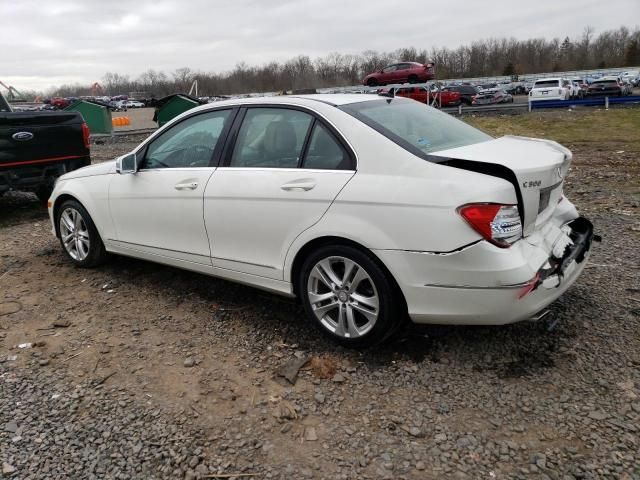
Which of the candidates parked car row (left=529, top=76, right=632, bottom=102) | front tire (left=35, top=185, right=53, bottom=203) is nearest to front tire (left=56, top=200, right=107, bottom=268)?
front tire (left=35, top=185, right=53, bottom=203)

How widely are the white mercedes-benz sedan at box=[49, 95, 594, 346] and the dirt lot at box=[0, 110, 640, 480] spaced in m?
0.36

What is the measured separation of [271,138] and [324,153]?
1.60ft

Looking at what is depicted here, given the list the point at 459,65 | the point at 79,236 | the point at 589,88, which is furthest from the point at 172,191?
the point at 459,65

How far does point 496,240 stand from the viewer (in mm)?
2826

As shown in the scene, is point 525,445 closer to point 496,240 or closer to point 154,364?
point 496,240

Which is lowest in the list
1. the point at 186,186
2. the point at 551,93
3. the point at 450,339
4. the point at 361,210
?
the point at 450,339

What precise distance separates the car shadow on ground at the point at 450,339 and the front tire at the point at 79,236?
1261 mm

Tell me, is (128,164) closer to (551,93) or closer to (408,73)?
(408,73)

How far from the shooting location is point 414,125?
11.8ft

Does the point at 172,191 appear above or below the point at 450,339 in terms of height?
above

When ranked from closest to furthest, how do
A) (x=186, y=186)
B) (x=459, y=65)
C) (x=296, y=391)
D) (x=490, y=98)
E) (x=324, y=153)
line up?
(x=296, y=391) → (x=324, y=153) → (x=186, y=186) → (x=490, y=98) → (x=459, y=65)

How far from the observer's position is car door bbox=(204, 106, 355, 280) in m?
3.34

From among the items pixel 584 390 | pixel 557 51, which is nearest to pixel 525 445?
pixel 584 390

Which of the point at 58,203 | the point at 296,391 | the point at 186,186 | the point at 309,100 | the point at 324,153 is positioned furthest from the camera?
the point at 58,203
